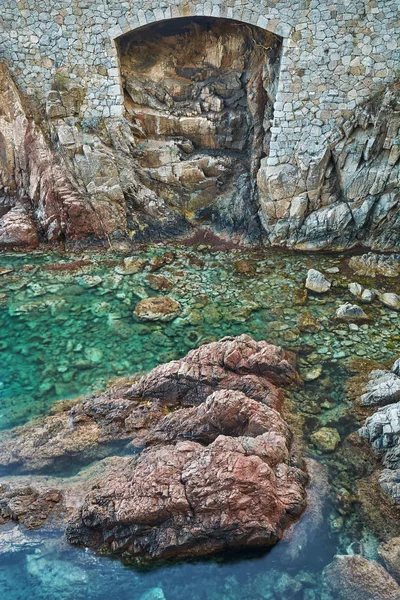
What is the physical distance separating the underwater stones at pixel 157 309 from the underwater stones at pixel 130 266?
8.26 feet

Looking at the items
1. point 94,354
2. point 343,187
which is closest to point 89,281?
point 94,354

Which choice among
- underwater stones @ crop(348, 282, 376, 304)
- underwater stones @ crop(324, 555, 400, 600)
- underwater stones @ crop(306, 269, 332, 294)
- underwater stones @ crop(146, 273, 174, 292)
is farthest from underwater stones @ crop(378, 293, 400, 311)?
underwater stones @ crop(324, 555, 400, 600)

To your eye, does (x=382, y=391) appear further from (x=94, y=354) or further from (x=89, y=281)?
(x=89, y=281)

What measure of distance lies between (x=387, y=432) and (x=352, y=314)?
596cm

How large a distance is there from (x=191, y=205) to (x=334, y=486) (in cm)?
1549

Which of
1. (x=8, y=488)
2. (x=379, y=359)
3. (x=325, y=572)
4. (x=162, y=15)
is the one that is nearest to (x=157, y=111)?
(x=162, y=15)

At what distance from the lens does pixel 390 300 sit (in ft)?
51.6

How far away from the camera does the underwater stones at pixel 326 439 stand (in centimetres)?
1034

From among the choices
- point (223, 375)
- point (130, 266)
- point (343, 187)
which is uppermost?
point (343, 187)

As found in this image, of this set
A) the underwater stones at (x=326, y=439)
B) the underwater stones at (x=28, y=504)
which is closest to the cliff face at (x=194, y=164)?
the underwater stones at (x=326, y=439)

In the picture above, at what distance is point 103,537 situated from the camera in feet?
27.4

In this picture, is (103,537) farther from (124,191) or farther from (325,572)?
(124,191)

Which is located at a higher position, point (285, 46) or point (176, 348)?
point (285, 46)

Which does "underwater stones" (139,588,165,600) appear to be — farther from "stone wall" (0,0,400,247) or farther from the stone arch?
the stone arch
